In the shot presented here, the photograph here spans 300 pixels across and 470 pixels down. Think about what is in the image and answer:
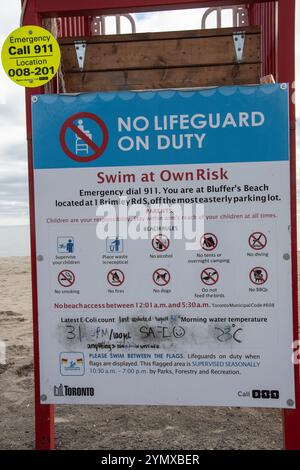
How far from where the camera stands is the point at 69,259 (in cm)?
290

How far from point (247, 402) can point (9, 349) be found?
3.79 metres

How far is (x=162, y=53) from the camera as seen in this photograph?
9.66 ft

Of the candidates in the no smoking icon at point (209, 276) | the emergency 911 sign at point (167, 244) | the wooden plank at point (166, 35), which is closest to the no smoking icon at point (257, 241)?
the emergency 911 sign at point (167, 244)

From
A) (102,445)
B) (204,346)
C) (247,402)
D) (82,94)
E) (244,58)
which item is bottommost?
(102,445)

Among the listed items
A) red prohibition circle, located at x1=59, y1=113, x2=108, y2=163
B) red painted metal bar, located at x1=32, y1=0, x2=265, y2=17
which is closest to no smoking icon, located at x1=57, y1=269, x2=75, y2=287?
red prohibition circle, located at x1=59, y1=113, x2=108, y2=163

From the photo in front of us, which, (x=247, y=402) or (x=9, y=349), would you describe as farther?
(x=9, y=349)

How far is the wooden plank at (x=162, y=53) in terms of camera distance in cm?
288

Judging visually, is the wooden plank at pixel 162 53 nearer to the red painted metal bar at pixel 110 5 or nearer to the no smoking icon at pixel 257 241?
the red painted metal bar at pixel 110 5

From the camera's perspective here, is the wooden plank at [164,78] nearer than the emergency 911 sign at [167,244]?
No

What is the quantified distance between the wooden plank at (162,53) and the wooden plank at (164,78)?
4 cm

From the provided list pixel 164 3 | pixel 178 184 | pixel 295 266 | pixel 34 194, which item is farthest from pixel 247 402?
pixel 164 3

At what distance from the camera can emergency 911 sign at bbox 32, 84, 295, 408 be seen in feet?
9.00

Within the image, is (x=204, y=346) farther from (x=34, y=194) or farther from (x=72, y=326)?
(x=34, y=194)

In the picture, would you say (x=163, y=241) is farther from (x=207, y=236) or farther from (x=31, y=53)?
(x=31, y=53)
